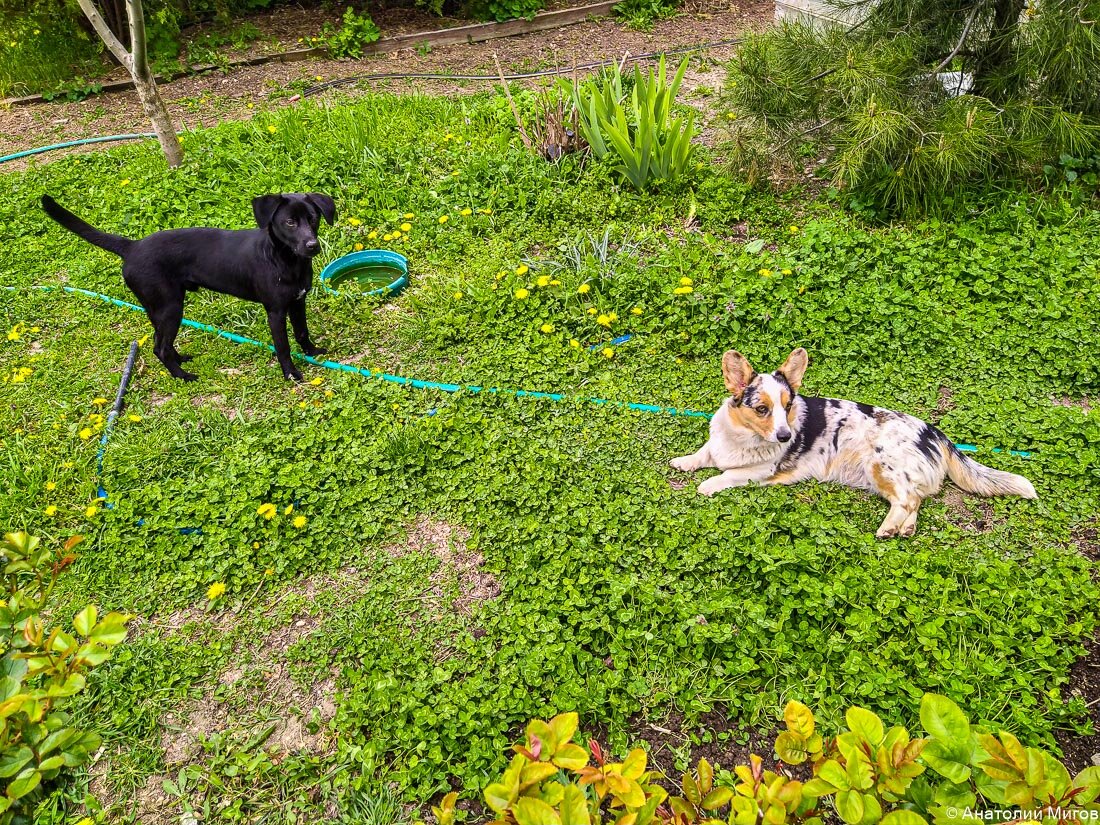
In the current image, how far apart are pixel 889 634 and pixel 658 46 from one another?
8.15 metres

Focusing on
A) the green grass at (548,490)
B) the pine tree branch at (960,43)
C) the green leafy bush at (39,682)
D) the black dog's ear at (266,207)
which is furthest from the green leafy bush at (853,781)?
the pine tree branch at (960,43)

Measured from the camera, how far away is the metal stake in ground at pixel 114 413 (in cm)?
349

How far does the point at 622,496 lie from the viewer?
3.16 meters

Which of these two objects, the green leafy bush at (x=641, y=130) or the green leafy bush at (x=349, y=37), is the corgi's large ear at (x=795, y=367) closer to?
the green leafy bush at (x=641, y=130)

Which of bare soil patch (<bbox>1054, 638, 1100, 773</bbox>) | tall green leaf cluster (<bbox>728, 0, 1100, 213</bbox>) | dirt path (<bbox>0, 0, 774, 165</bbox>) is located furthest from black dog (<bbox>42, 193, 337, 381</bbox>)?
dirt path (<bbox>0, 0, 774, 165</bbox>)

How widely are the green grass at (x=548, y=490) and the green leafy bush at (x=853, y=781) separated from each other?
128cm

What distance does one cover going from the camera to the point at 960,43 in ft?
15.1

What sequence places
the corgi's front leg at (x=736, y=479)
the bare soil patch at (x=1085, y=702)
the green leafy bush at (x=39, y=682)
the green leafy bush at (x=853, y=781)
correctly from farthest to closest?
the corgi's front leg at (x=736, y=479) → the bare soil patch at (x=1085, y=702) → the green leafy bush at (x=39, y=682) → the green leafy bush at (x=853, y=781)

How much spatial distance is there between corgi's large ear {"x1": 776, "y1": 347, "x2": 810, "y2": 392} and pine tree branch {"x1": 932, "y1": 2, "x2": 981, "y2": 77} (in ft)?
10.2

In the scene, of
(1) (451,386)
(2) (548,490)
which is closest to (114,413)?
(1) (451,386)

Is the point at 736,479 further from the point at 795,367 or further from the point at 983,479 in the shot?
the point at 983,479

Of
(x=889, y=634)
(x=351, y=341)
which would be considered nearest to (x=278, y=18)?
(x=351, y=341)

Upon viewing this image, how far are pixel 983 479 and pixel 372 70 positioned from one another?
8099 mm

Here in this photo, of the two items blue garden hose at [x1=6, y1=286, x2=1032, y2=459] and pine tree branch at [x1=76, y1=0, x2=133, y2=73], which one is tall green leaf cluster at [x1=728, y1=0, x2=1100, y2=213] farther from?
pine tree branch at [x1=76, y1=0, x2=133, y2=73]
